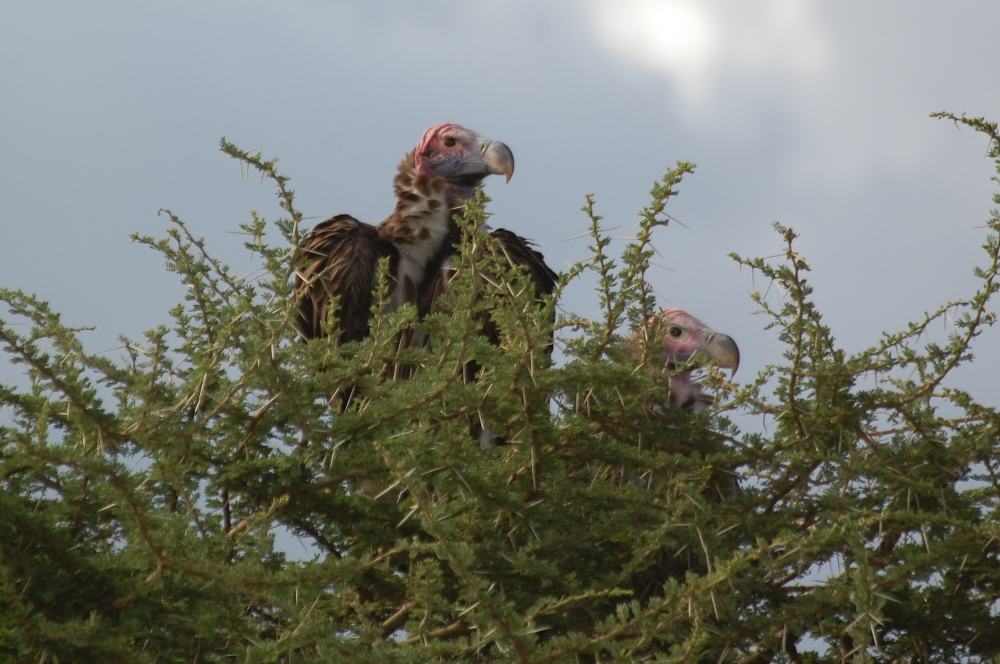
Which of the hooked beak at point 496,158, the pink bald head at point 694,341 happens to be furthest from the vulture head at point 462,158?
the pink bald head at point 694,341

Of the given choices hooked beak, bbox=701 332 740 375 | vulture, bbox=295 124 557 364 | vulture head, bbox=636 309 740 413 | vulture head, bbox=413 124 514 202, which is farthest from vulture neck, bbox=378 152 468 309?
hooked beak, bbox=701 332 740 375

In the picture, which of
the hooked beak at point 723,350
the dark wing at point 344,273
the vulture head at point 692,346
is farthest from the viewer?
the hooked beak at point 723,350

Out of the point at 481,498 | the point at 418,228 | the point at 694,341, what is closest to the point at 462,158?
the point at 418,228

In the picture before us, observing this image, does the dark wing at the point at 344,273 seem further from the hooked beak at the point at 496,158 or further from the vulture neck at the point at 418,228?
the hooked beak at the point at 496,158

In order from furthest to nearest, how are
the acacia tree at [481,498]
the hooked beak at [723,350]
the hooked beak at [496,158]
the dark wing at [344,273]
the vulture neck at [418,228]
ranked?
1. the hooked beak at [496,158]
2. the hooked beak at [723,350]
3. the vulture neck at [418,228]
4. the dark wing at [344,273]
5. the acacia tree at [481,498]

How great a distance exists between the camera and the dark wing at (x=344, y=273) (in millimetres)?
5254

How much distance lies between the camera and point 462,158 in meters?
6.16

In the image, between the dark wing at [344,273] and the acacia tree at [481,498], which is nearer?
the acacia tree at [481,498]

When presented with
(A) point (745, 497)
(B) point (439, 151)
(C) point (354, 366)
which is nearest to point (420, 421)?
(C) point (354, 366)

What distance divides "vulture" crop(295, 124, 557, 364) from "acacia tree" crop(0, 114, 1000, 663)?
1.66 metres

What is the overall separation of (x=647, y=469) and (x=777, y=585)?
41 centimetres

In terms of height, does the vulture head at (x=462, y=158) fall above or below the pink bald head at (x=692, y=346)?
above

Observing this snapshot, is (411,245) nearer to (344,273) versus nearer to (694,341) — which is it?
(344,273)

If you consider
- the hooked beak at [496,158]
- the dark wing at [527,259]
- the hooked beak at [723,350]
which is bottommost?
the hooked beak at [723,350]
